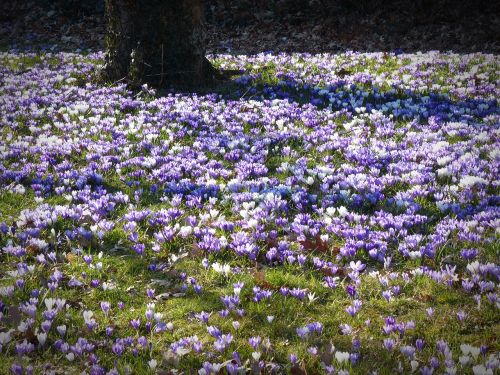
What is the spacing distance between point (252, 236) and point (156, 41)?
23.7 feet

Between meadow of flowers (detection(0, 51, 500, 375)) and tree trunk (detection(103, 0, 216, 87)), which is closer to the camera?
meadow of flowers (detection(0, 51, 500, 375))

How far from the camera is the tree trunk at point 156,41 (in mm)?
10938

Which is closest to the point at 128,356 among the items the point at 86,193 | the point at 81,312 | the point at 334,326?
the point at 81,312

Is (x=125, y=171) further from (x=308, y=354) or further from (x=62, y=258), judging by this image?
(x=308, y=354)

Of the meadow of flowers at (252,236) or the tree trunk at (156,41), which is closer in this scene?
the meadow of flowers at (252,236)

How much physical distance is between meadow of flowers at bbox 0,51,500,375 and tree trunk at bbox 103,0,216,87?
155 centimetres

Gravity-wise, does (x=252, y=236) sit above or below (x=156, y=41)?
below

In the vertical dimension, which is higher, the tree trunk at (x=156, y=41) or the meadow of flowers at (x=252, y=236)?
the tree trunk at (x=156, y=41)

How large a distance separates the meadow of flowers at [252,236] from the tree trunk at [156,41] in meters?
1.55

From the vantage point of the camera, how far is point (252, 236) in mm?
5387

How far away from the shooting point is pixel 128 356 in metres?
3.75

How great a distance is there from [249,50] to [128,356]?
16.9m

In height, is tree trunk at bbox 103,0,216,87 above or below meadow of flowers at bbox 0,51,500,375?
above

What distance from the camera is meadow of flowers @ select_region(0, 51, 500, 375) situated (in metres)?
→ 3.81
